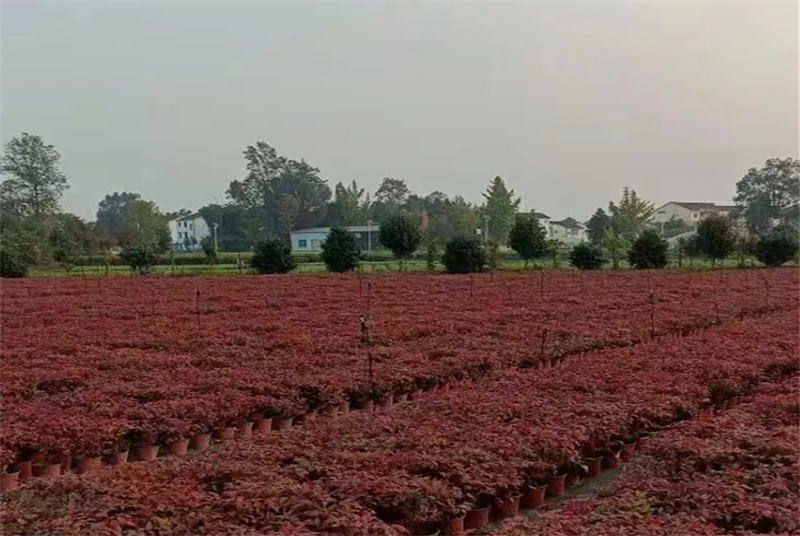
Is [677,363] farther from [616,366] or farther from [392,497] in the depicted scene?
[392,497]

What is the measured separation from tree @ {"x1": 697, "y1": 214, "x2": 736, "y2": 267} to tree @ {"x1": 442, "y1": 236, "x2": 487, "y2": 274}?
1049 centimetres

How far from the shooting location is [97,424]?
5.80 metres

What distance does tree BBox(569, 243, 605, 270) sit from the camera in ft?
103

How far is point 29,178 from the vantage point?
165 feet

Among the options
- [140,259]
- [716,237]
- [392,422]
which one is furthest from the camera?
[716,237]

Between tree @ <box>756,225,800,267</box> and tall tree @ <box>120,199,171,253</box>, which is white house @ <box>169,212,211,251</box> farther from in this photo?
tree @ <box>756,225,800,267</box>

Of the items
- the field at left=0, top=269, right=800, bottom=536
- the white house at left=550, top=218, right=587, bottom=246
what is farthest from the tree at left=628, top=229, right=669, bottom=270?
the white house at left=550, top=218, right=587, bottom=246

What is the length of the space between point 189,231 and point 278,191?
20.7 metres

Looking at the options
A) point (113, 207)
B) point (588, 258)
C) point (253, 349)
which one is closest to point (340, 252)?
point (588, 258)

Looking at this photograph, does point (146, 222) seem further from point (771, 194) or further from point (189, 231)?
point (771, 194)

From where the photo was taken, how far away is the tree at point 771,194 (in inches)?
2406

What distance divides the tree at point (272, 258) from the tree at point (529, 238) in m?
10.7

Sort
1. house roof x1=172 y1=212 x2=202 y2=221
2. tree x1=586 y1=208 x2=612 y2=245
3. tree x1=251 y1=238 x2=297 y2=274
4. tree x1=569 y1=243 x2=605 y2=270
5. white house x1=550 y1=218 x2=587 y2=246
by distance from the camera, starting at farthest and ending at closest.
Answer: white house x1=550 y1=218 x2=587 y2=246, house roof x1=172 y1=212 x2=202 y2=221, tree x1=586 y1=208 x2=612 y2=245, tree x1=569 y1=243 x2=605 y2=270, tree x1=251 y1=238 x2=297 y2=274

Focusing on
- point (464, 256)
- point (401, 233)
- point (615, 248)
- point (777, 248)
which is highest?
point (401, 233)
